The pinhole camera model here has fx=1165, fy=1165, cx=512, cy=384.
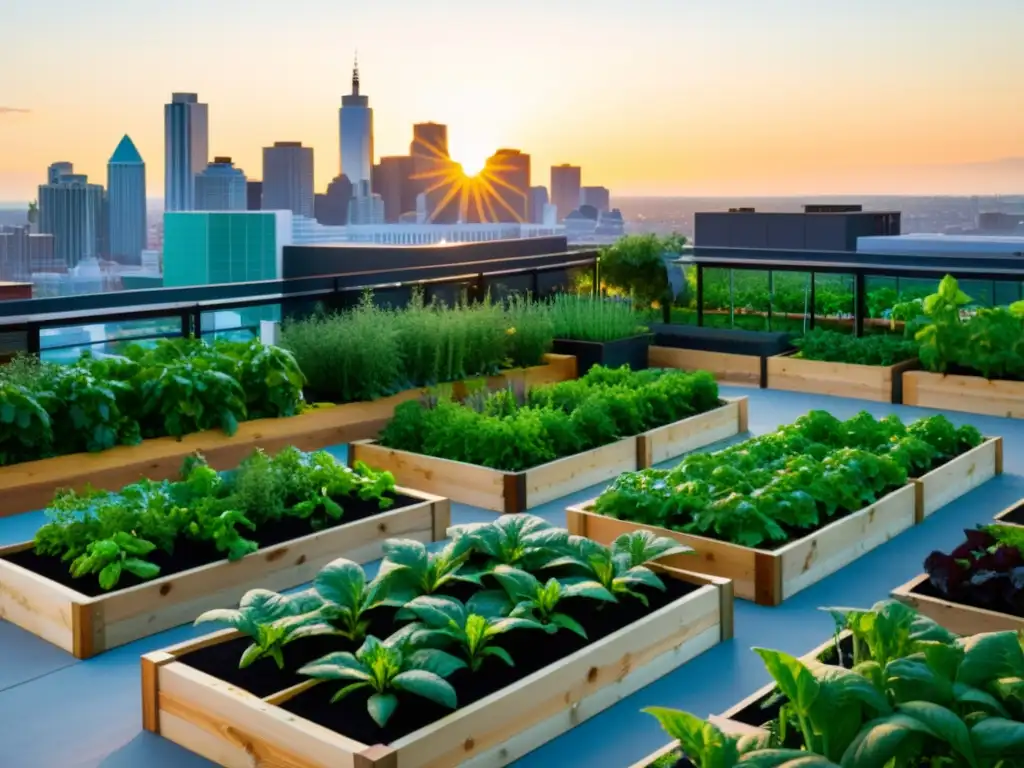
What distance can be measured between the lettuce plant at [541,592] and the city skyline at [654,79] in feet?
43.7

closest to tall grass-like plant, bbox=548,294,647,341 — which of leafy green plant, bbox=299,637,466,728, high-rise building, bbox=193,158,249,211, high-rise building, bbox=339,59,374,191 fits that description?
leafy green plant, bbox=299,637,466,728

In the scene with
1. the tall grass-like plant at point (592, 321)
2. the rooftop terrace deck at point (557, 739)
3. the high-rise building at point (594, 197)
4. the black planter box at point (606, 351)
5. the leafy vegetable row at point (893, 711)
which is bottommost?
the rooftop terrace deck at point (557, 739)

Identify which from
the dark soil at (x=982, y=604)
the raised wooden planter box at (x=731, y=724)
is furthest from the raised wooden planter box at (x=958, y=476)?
the raised wooden planter box at (x=731, y=724)

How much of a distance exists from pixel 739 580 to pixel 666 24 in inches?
508

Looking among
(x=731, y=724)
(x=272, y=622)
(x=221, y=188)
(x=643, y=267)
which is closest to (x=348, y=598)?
(x=272, y=622)

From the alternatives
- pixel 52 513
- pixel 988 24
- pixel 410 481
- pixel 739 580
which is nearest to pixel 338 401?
pixel 410 481

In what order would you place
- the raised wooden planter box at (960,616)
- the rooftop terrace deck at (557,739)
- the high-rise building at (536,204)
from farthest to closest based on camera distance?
the high-rise building at (536,204), the raised wooden planter box at (960,616), the rooftop terrace deck at (557,739)

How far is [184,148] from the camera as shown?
160 ft

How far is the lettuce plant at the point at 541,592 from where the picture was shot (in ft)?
11.6

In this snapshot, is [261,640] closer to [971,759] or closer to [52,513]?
[52,513]

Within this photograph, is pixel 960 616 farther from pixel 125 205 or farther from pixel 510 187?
pixel 510 187

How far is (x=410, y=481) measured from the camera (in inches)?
239

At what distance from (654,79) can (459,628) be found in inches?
670

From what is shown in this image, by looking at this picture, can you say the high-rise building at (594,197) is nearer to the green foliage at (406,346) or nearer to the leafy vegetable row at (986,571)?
the green foliage at (406,346)
